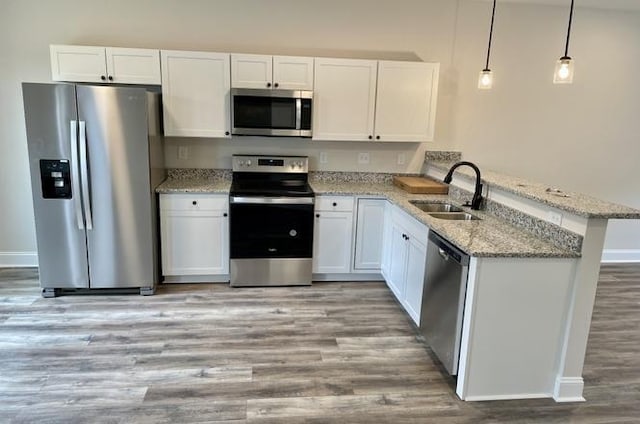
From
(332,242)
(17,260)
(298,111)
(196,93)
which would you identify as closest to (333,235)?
(332,242)

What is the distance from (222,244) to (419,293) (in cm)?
190

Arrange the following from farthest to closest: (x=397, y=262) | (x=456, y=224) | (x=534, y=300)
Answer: (x=397, y=262)
(x=456, y=224)
(x=534, y=300)

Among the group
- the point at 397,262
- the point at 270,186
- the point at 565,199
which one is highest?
the point at 565,199

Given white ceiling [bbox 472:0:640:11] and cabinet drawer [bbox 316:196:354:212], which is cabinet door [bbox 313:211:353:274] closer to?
cabinet drawer [bbox 316:196:354:212]

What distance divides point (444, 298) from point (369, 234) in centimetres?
160

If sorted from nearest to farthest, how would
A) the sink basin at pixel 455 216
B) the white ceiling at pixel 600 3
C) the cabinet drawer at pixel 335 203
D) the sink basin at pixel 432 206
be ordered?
1. the sink basin at pixel 455 216
2. the sink basin at pixel 432 206
3. the cabinet drawer at pixel 335 203
4. the white ceiling at pixel 600 3

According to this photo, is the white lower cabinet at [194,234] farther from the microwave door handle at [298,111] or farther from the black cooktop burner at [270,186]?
the microwave door handle at [298,111]

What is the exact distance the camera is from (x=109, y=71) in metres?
3.95

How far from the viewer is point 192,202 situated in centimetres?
402

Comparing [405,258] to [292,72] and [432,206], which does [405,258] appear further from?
[292,72]

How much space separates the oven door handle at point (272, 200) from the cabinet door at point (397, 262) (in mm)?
826

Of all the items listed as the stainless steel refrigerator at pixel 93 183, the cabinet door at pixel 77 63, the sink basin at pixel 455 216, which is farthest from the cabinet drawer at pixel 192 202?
the sink basin at pixel 455 216

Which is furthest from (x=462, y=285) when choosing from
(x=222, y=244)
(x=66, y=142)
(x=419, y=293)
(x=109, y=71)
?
(x=109, y=71)

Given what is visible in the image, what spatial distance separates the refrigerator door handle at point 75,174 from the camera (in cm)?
354
